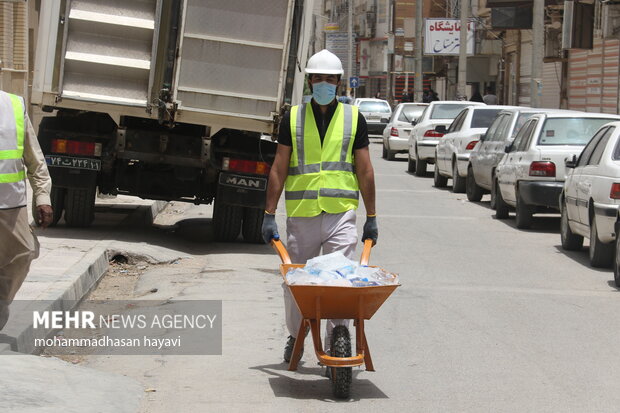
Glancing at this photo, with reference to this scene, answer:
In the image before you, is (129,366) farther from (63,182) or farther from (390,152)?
(390,152)

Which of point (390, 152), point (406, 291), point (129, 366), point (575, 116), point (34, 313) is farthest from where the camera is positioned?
point (390, 152)

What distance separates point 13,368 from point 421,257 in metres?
7.49

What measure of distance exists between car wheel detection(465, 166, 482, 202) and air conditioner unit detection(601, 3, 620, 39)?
360 inches

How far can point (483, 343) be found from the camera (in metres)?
9.09

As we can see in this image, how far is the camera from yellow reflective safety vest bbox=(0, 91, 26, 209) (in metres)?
7.77

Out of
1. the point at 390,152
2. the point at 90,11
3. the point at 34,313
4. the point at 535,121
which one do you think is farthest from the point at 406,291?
the point at 390,152

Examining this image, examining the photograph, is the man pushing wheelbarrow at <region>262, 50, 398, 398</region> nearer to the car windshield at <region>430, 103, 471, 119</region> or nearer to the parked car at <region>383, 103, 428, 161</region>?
the car windshield at <region>430, 103, 471, 119</region>

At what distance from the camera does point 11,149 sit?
781 centimetres

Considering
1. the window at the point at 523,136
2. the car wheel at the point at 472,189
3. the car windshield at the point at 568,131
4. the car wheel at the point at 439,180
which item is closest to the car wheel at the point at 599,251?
the car windshield at the point at 568,131

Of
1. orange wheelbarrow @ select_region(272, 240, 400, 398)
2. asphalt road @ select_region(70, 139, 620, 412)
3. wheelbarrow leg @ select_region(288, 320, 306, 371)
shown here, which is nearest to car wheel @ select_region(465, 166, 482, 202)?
asphalt road @ select_region(70, 139, 620, 412)

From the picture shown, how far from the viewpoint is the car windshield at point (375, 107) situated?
4950 cm

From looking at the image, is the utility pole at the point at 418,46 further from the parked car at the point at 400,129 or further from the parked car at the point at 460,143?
the parked car at the point at 460,143

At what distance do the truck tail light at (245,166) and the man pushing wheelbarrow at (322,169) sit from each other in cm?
659

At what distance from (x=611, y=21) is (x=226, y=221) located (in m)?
17.7
